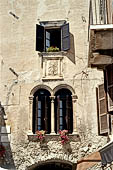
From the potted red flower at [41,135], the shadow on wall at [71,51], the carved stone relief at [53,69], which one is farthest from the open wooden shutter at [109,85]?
the shadow on wall at [71,51]

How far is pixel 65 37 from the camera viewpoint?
504 inches

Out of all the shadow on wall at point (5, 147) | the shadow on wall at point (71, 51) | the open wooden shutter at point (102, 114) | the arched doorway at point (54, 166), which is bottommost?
the arched doorway at point (54, 166)

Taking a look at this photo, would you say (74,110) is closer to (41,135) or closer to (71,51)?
(41,135)

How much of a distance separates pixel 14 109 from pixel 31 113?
0.69 m

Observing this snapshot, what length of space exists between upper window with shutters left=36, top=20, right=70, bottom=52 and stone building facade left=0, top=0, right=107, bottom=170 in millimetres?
40

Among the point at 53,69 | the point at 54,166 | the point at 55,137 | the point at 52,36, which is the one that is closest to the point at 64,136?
the point at 55,137

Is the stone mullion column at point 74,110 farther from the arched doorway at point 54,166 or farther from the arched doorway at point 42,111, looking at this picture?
the arched doorway at point 54,166

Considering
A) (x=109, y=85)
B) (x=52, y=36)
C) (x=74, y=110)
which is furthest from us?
(x=52, y=36)

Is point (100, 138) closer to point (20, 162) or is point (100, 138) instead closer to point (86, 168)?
point (86, 168)

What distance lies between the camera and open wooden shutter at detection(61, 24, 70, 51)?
1262 centimetres

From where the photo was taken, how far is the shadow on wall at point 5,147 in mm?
11500

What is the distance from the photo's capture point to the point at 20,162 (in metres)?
11.6

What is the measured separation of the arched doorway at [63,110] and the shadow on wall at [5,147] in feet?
5.95

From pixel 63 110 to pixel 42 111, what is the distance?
2.55 ft
